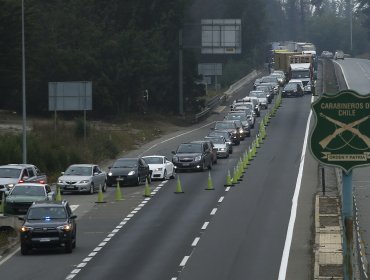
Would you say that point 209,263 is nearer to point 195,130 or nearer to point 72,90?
point 72,90

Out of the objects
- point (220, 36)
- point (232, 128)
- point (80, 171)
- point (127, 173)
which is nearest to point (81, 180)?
point (80, 171)

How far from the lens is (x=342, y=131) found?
14844 millimetres

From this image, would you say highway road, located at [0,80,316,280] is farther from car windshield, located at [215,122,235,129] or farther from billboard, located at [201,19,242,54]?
billboard, located at [201,19,242,54]

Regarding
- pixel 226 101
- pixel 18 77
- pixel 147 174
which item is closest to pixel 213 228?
pixel 147 174

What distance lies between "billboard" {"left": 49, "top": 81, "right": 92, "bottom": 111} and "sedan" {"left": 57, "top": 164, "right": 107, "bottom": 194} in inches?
617

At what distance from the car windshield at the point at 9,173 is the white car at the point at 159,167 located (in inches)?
365

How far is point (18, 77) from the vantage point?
7775cm

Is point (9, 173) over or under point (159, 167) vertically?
over

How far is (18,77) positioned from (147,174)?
26.4 meters

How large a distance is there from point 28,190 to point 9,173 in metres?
6.12

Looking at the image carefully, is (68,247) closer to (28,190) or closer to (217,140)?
(28,190)

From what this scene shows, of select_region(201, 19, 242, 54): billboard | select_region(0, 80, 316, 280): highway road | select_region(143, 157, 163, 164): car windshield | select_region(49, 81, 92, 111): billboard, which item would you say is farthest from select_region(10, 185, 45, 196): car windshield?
select_region(201, 19, 242, 54): billboard

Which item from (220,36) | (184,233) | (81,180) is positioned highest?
(220,36)

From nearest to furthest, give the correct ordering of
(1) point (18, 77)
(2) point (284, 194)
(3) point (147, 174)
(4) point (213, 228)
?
(4) point (213, 228)
(2) point (284, 194)
(3) point (147, 174)
(1) point (18, 77)
